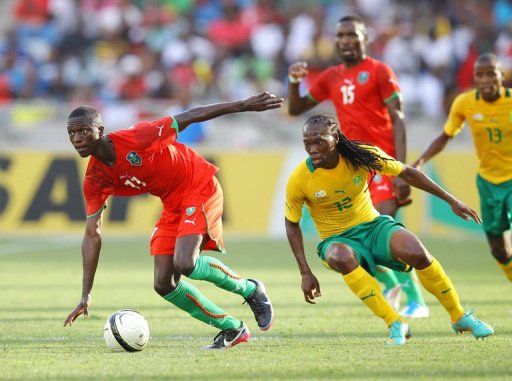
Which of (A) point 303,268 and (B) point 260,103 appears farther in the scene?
(A) point 303,268

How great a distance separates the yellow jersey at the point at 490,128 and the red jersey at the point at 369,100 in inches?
25.2

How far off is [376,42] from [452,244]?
599 centimetres

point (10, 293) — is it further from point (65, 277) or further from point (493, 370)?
point (493, 370)

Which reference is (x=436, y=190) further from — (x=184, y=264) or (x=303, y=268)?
(x=184, y=264)

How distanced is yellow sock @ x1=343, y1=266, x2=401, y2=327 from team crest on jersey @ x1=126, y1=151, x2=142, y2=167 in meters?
1.75

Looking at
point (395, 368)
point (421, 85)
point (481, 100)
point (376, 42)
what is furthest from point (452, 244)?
point (395, 368)

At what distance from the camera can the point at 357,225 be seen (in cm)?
800

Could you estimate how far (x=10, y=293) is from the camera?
38.3 feet

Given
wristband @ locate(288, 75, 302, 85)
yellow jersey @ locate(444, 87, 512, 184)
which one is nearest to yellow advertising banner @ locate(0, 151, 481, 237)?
yellow jersey @ locate(444, 87, 512, 184)

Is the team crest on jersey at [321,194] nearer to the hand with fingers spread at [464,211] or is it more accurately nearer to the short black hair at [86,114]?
the hand with fingers spread at [464,211]

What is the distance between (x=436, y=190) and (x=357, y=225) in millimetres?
688

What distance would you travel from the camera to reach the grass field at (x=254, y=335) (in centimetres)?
657

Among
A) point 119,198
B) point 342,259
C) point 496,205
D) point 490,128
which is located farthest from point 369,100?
point 119,198

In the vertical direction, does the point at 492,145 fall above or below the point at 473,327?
above
